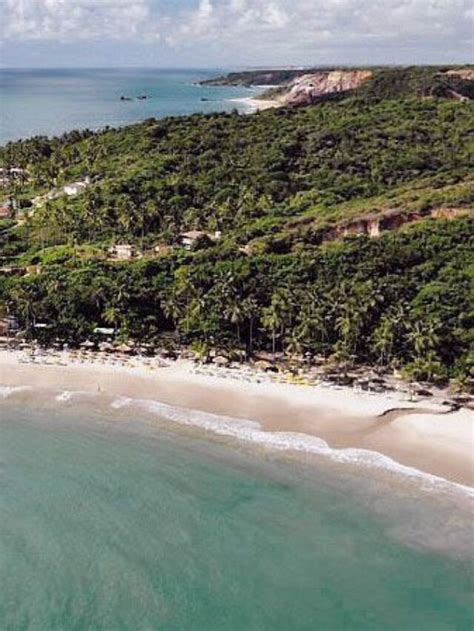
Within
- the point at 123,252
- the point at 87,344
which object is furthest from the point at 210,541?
the point at 123,252

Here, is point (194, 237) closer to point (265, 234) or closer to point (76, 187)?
point (265, 234)

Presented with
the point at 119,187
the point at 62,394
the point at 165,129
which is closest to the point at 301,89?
the point at 165,129

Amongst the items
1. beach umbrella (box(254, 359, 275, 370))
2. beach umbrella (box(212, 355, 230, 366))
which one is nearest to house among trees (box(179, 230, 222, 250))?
beach umbrella (box(212, 355, 230, 366))

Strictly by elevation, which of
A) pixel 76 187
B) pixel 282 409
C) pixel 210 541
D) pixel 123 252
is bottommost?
pixel 210 541

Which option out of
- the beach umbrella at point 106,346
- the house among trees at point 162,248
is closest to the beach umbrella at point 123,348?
the beach umbrella at point 106,346

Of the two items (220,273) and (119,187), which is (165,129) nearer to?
(119,187)

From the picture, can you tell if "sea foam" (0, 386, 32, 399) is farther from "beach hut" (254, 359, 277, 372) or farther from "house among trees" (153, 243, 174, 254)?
"house among trees" (153, 243, 174, 254)

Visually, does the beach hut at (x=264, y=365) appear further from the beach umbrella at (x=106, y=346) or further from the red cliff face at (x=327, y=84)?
the red cliff face at (x=327, y=84)
